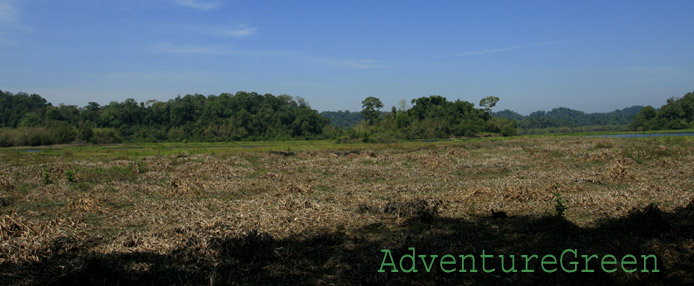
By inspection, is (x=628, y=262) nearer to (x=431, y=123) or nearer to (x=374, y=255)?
(x=374, y=255)

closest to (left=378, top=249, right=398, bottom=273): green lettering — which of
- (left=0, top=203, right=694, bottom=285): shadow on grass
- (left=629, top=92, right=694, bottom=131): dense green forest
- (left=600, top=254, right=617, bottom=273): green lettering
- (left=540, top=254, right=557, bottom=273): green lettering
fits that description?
(left=0, top=203, right=694, bottom=285): shadow on grass

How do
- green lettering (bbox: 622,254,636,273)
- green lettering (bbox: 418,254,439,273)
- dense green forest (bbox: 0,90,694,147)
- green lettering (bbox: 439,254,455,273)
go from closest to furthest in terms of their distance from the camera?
green lettering (bbox: 622,254,636,273) < green lettering (bbox: 418,254,439,273) < green lettering (bbox: 439,254,455,273) < dense green forest (bbox: 0,90,694,147)

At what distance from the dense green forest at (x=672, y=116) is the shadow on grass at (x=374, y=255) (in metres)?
98.4

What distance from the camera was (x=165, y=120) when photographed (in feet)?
326

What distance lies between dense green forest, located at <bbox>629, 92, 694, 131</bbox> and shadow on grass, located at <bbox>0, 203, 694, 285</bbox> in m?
98.4

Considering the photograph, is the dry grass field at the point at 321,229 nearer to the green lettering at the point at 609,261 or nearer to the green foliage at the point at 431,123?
the green lettering at the point at 609,261

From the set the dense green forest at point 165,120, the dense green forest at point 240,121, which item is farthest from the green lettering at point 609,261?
the dense green forest at point 165,120

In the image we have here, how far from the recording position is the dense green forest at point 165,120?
86.6 metres

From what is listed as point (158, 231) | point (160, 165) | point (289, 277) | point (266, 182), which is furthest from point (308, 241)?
point (160, 165)

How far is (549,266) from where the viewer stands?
6.21 metres

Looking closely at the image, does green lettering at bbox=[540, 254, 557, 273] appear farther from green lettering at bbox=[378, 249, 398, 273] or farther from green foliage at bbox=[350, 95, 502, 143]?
green foliage at bbox=[350, 95, 502, 143]

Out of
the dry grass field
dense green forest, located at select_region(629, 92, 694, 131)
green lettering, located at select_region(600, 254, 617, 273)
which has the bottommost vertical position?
the dry grass field

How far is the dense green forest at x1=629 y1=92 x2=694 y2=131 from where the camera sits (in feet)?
280

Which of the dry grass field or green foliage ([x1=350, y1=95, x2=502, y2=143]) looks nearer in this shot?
the dry grass field
